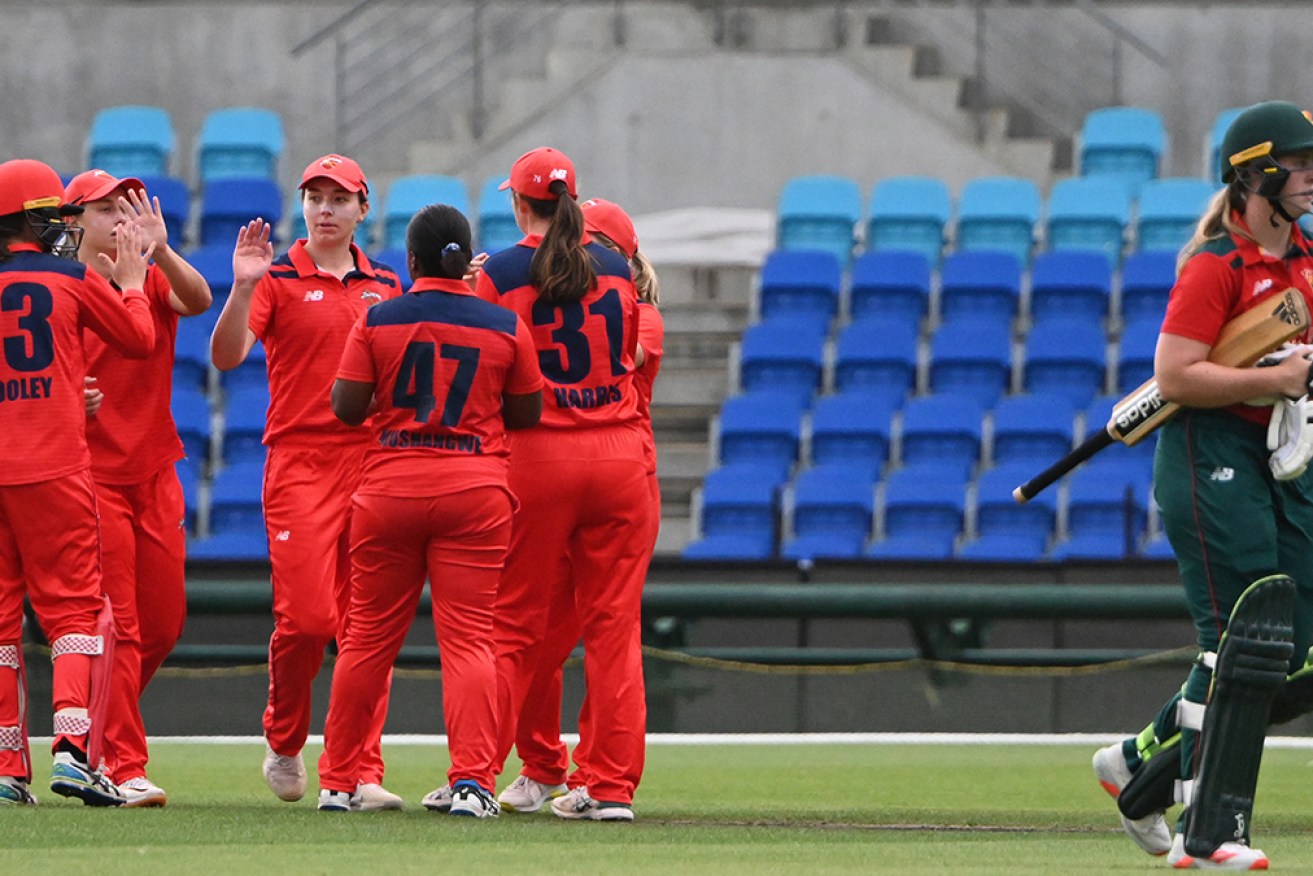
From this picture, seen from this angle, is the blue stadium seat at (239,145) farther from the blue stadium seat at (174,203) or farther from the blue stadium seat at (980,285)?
the blue stadium seat at (980,285)

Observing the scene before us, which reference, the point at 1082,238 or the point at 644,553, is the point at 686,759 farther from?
the point at 1082,238

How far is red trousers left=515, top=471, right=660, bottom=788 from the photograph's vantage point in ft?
26.2

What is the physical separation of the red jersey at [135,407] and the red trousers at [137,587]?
60mm

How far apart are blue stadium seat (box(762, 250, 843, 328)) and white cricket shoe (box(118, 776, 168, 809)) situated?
10439 mm

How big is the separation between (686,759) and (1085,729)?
2.62 m

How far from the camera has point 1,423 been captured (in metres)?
7.69

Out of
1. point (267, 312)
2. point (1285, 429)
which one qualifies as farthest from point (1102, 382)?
point (1285, 429)

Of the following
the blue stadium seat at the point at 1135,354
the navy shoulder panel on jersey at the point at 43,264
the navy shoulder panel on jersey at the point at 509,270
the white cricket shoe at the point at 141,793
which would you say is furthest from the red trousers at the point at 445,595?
the blue stadium seat at the point at 1135,354

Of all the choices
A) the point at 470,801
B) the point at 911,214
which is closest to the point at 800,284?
the point at 911,214

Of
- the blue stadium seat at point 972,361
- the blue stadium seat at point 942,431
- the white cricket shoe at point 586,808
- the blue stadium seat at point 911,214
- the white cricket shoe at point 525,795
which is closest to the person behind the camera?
the white cricket shoe at point 586,808

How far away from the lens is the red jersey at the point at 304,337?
318 inches

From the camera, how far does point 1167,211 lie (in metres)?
18.3

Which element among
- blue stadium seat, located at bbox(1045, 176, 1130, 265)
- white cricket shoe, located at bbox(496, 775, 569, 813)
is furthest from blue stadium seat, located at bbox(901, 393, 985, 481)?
white cricket shoe, located at bbox(496, 775, 569, 813)

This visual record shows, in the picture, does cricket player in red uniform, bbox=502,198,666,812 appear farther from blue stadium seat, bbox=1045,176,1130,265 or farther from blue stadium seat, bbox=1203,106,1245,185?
blue stadium seat, bbox=1203,106,1245,185
